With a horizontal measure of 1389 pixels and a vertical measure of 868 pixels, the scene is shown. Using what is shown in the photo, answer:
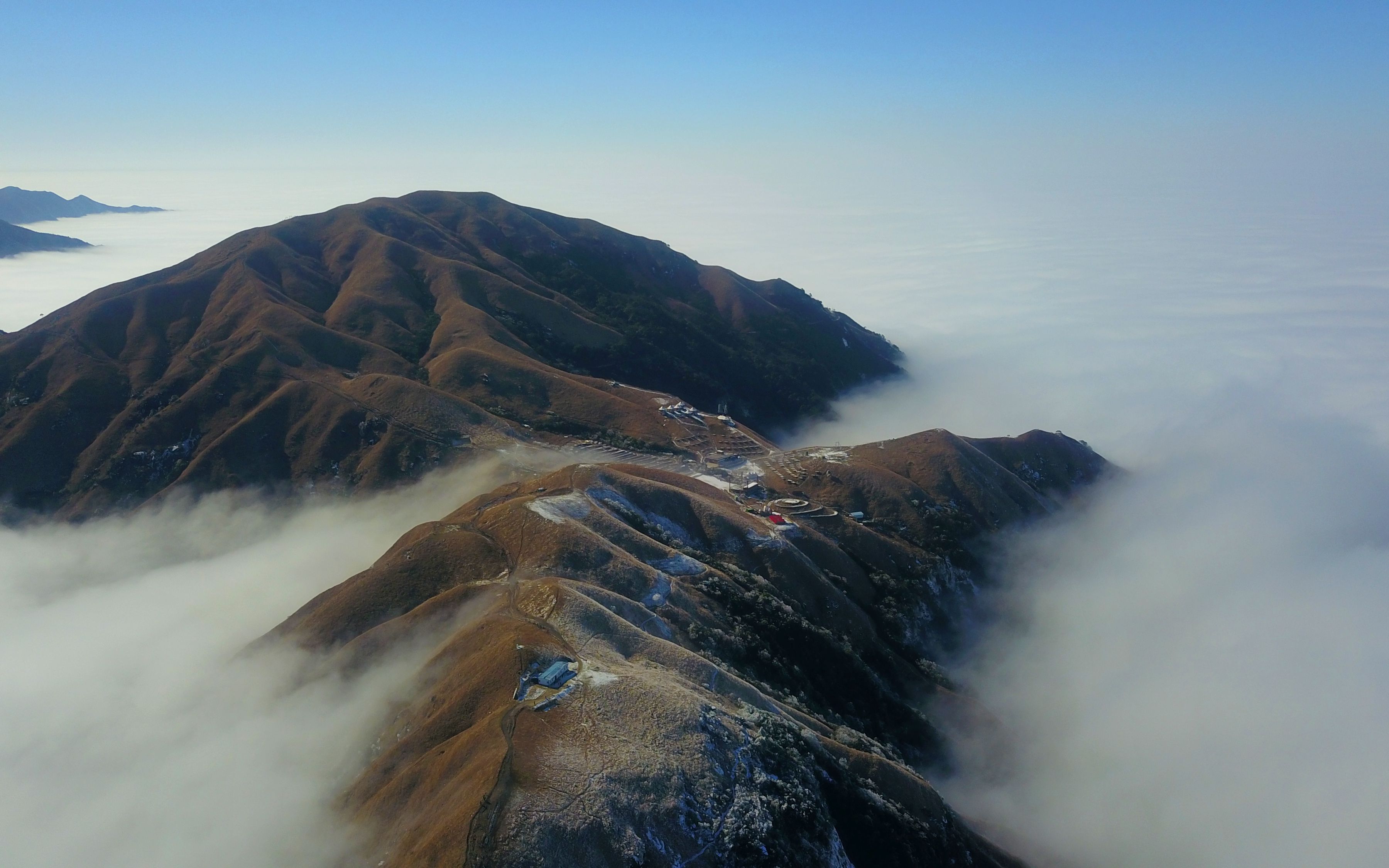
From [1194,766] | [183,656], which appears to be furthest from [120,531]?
[1194,766]

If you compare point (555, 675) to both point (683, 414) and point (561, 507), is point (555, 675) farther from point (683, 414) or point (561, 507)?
point (683, 414)

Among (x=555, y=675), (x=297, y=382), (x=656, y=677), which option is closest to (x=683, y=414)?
(x=297, y=382)

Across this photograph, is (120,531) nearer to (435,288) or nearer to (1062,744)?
(435,288)

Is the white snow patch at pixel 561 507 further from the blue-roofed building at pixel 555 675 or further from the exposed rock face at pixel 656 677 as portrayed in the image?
the blue-roofed building at pixel 555 675

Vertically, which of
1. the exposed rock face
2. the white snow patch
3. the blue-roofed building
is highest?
the white snow patch

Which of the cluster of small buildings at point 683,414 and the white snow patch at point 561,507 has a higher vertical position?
the white snow patch at point 561,507

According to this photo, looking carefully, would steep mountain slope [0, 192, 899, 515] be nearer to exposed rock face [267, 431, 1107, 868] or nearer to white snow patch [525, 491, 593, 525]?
exposed rock face [267, 431, 1107, 868]

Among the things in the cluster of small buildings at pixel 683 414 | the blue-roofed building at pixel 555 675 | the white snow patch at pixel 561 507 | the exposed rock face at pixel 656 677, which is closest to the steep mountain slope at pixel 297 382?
the cluster of small buildings at pixel 683 414

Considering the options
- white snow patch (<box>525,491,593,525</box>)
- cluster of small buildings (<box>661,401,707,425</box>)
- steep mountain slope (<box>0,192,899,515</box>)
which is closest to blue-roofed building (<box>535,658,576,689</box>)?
white snow patch (<box>525,491,593,525</box>)

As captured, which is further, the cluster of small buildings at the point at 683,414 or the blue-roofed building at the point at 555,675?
the cluster of small buildings at the point at 683,414
